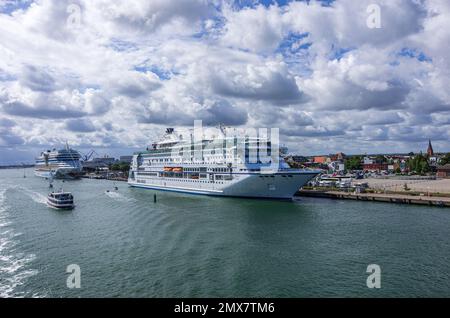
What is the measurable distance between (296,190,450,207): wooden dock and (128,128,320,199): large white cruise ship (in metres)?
8.85

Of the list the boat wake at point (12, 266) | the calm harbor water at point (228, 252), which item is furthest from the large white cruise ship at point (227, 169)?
the boat wake at point (12, 266)

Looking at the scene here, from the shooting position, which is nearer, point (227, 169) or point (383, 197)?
point (383, 197)

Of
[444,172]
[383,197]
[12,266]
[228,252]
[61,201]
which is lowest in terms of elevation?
[12,266]

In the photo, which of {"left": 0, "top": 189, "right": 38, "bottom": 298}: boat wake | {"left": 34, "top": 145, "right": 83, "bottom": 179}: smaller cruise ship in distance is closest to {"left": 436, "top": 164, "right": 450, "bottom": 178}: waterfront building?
{"left": 0, "top": 189, "right": 38, "bottom": 298}: boat wake

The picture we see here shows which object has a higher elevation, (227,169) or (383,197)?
(227,169)

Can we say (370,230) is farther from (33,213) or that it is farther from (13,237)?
(33,213)

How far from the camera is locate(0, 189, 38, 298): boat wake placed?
714 inches

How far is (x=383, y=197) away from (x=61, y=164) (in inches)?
4589

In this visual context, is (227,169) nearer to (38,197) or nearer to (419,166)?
(38,197)

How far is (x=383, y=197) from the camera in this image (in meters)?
47.8

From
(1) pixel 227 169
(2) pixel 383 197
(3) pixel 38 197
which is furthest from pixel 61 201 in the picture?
(2) pixel 383 197

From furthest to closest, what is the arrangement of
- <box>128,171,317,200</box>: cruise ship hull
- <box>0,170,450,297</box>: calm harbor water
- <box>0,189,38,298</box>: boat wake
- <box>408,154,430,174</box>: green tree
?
<box>408,154,430,174</box>: green tree, <box>128,171,317,200</box>: cruise ship hull, <box>0,189,38,298</box>: boat wake, <box>0,170,450,297</box>: calm harbor water

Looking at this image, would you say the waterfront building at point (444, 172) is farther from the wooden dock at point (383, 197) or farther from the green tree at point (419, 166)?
the wooden dock at point (383, 197)

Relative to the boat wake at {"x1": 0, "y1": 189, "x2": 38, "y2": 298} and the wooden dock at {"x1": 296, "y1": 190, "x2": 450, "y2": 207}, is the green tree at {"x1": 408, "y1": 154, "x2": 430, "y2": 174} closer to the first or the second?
the wooden dock at {"x1": 296, "y1": 190, "x2": 450, "y2": 207}
